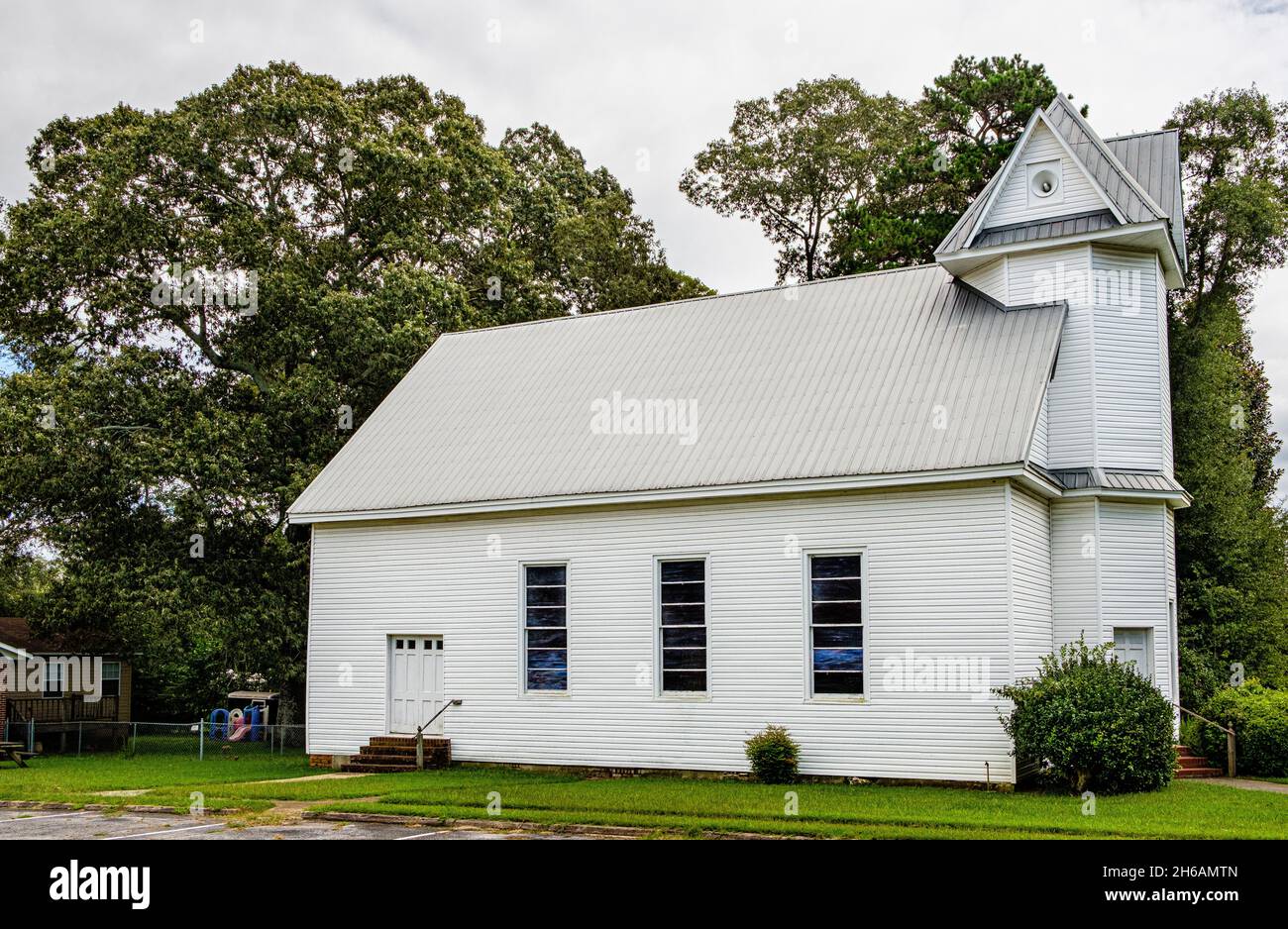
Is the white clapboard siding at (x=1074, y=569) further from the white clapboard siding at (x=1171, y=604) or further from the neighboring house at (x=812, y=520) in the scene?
the white clapboard siding at (x=1171, y=604)

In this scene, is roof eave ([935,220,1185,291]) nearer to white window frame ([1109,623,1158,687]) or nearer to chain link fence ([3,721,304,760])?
white window frame ([1109,623,1158,687])

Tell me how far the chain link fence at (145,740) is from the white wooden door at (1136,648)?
19.6 meters

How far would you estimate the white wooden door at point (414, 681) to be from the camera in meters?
25.0


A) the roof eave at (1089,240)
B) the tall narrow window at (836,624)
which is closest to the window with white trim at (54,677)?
the tall narrow window at (836,624)

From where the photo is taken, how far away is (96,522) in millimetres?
31656

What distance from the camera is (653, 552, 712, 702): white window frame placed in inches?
868

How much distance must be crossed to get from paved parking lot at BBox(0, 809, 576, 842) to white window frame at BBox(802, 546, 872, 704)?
7152 mm

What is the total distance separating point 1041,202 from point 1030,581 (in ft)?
25.2

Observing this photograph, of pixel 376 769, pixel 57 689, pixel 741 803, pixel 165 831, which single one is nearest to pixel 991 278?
pixel 741 803

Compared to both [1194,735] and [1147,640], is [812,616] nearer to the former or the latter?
[1147,640]

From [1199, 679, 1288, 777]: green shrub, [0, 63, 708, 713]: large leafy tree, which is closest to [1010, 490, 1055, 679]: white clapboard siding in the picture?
[1199, 679, 1288, 777]: green shrub

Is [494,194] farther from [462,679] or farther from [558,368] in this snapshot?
[462,679]
